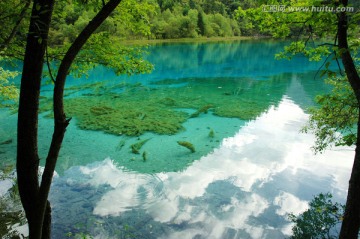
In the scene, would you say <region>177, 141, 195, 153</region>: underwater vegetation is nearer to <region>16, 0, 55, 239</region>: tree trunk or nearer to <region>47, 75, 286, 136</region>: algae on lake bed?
<region>47, 75, 286, 136</region>: algae on lake bed

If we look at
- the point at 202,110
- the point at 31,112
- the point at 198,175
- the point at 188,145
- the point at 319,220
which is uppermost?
the point at 31,112

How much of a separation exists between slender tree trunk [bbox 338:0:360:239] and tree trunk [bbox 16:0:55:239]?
3802 mm

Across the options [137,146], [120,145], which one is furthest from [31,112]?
[120,145]

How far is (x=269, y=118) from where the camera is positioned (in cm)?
1816

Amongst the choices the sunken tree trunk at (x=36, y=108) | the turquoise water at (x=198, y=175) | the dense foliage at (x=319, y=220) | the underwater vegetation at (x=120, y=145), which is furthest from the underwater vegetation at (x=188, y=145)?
the sunken tree trunk at (x=36, y=108)

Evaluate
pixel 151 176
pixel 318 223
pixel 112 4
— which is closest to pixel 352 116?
pixel 318 223

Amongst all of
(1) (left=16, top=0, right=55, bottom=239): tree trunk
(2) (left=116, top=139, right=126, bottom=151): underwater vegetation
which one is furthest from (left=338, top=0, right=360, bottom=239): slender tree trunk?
(2) (left=116, top=139, right=126, bottom=151): underwater vegetation

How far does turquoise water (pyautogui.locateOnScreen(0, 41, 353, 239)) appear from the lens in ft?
26.1

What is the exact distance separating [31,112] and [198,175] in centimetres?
860

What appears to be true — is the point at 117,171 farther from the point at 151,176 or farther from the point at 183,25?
the point at 183,25

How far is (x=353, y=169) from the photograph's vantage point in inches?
171

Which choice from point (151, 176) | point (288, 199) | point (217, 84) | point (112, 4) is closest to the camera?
point (112, 4)

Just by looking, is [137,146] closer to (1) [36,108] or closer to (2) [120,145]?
(2) [120,145]

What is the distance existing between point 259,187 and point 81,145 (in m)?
8.49
